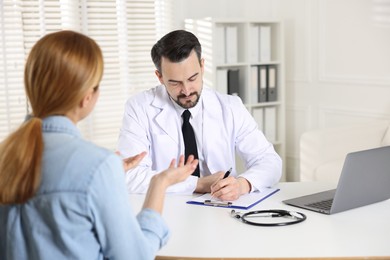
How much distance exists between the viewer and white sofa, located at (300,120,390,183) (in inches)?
168

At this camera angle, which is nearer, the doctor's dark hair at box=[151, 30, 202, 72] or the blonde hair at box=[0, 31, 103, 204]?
the blonde hair at box=[0, 31, 103, 204]

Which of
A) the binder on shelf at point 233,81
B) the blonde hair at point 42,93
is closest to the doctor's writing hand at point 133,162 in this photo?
the blonde hair at point 42,93

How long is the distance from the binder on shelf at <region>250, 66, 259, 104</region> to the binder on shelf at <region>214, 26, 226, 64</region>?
0.31 metres

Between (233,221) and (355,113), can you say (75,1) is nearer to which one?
(355,113)

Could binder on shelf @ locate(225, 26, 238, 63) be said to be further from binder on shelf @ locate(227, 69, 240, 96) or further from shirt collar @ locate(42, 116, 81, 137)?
shirt collar @ locate(42, 116, 81, 137)

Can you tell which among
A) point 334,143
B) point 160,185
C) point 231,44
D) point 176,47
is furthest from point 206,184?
point 231,44

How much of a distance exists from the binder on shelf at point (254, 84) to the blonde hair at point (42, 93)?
3803 millimetres

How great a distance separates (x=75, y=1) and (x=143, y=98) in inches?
A: 79.2

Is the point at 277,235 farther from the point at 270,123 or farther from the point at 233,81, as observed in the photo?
the point at 270,123

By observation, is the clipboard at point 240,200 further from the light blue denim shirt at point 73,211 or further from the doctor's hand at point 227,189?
the light blue denim shirt at point 73,211

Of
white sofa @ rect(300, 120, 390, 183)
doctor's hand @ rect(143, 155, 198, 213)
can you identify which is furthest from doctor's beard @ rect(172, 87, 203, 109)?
white sofa @ rect(300, 120, 390, 183)

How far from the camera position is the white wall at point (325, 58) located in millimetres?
4773

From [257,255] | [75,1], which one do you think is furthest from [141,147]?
[75,1]

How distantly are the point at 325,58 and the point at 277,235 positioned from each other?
3.47m
